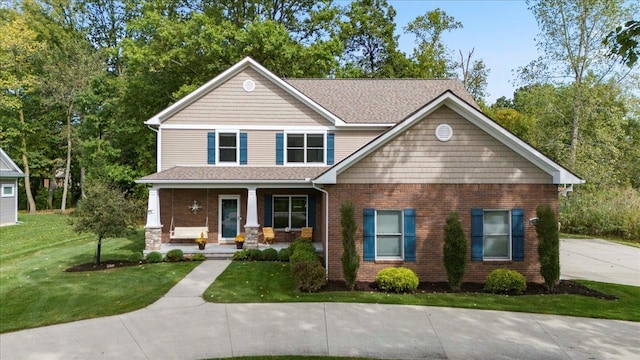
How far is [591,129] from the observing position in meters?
27.0

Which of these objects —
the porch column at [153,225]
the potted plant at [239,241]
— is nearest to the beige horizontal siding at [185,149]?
the porch column at [153,225]

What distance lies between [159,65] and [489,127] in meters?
22.9

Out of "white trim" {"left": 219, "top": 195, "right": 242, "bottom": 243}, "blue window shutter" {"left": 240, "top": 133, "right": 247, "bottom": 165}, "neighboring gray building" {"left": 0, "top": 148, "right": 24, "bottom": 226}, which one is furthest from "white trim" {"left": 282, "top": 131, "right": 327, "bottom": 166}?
"neighboring gray building" {"left": 0, "top": 148, "right": 24, "bottom": 226}

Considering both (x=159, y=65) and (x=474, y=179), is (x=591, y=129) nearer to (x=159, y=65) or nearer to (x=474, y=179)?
(x=474, y=179)

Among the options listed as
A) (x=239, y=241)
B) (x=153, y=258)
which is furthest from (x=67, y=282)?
(x=239, y=241)

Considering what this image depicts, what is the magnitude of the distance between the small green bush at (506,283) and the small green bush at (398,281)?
197 centimetres

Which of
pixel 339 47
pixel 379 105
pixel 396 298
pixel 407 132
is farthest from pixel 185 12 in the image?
pixel 396 298

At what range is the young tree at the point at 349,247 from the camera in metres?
11.1

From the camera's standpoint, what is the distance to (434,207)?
476 inches

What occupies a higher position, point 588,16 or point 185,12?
point 185,12

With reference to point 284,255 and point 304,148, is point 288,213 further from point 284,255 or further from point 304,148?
point 284,255

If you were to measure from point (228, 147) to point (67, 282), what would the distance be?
8551 millimetres

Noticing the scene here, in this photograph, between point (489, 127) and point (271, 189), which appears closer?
point (489, 127)

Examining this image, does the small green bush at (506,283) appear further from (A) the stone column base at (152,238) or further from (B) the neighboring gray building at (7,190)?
(B) the neighboring gray building at (7,190)
